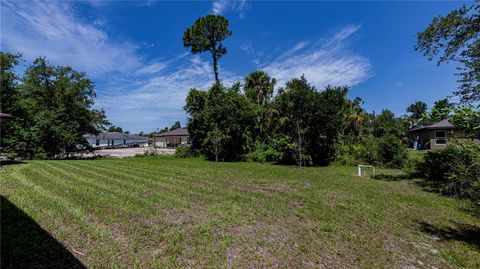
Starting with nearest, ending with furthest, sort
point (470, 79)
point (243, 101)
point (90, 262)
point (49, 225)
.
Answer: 1. point (90, 262)
2. point (49, 225)
3. point (470, 79)
4. point (243, 101)

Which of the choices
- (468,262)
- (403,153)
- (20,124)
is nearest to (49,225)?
(468,262)

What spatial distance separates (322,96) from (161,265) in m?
14.3

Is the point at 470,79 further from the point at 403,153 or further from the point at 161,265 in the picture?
the point at 161,265

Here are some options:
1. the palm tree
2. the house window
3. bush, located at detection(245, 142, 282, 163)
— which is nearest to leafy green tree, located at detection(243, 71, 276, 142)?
the palm tree

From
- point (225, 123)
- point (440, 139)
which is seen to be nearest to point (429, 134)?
point (225, 123)

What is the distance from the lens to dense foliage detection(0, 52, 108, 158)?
15859 millimetres

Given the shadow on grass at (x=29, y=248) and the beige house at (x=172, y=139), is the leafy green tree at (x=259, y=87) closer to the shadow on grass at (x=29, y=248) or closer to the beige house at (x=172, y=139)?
the shadow on grass at (x=29, y=248)

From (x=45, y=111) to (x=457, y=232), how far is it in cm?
2372

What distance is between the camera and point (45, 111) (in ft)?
55.8

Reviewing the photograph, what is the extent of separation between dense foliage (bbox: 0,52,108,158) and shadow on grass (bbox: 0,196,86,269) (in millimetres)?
14931

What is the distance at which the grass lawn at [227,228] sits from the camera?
2.99 m

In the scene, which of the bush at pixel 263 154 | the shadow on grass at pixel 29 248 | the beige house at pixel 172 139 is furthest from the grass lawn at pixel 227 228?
the beige house at pixel 172 139

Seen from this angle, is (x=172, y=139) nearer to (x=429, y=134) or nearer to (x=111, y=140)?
(x=111, y=140)

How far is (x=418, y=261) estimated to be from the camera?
3.12m
